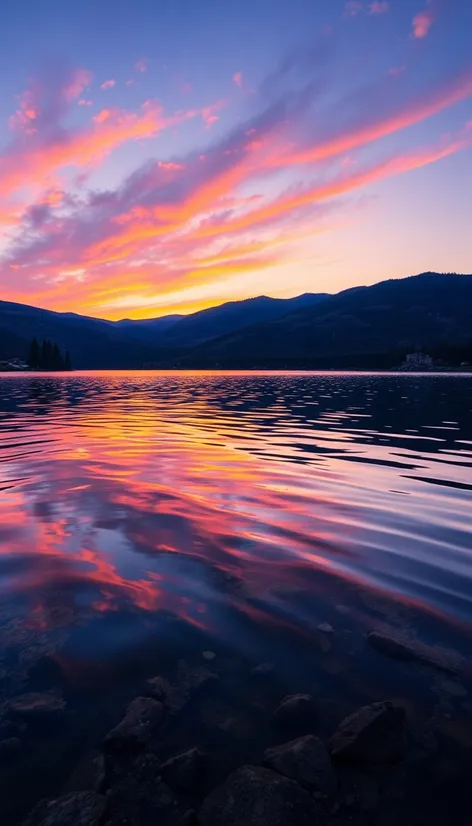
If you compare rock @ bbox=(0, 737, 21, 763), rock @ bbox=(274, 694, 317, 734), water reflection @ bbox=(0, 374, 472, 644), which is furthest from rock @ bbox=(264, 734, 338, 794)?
rock @ bbox=(0, 737, 21, 763)

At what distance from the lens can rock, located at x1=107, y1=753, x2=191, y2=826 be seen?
3.95 metres

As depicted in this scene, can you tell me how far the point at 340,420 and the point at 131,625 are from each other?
29104 millimetres

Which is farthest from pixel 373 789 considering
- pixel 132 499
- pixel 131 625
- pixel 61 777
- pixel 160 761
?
pixel 132 499

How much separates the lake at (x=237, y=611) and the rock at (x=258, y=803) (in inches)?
9.7

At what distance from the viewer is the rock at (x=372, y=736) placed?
4.53 metres

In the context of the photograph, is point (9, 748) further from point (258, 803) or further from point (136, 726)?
point (258, 803)

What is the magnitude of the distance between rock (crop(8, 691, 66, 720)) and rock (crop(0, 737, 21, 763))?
30cm

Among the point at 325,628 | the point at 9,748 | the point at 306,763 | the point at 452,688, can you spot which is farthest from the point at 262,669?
the point at 9,748

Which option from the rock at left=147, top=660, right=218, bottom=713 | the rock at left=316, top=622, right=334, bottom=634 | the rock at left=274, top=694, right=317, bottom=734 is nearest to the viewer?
the rock at left=274, top=694, right=317, bottom=734

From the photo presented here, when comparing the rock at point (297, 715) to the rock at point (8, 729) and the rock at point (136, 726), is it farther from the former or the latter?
the rock at point (8, 729)

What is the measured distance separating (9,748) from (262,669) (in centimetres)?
285

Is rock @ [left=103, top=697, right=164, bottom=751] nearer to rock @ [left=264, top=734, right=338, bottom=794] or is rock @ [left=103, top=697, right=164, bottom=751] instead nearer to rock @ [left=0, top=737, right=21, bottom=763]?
rock @ [left=0, top=737, right=21, bottom=763]

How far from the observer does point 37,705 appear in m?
5.22

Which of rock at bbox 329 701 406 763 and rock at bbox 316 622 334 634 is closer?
rock at bbox 329 701 406 763
